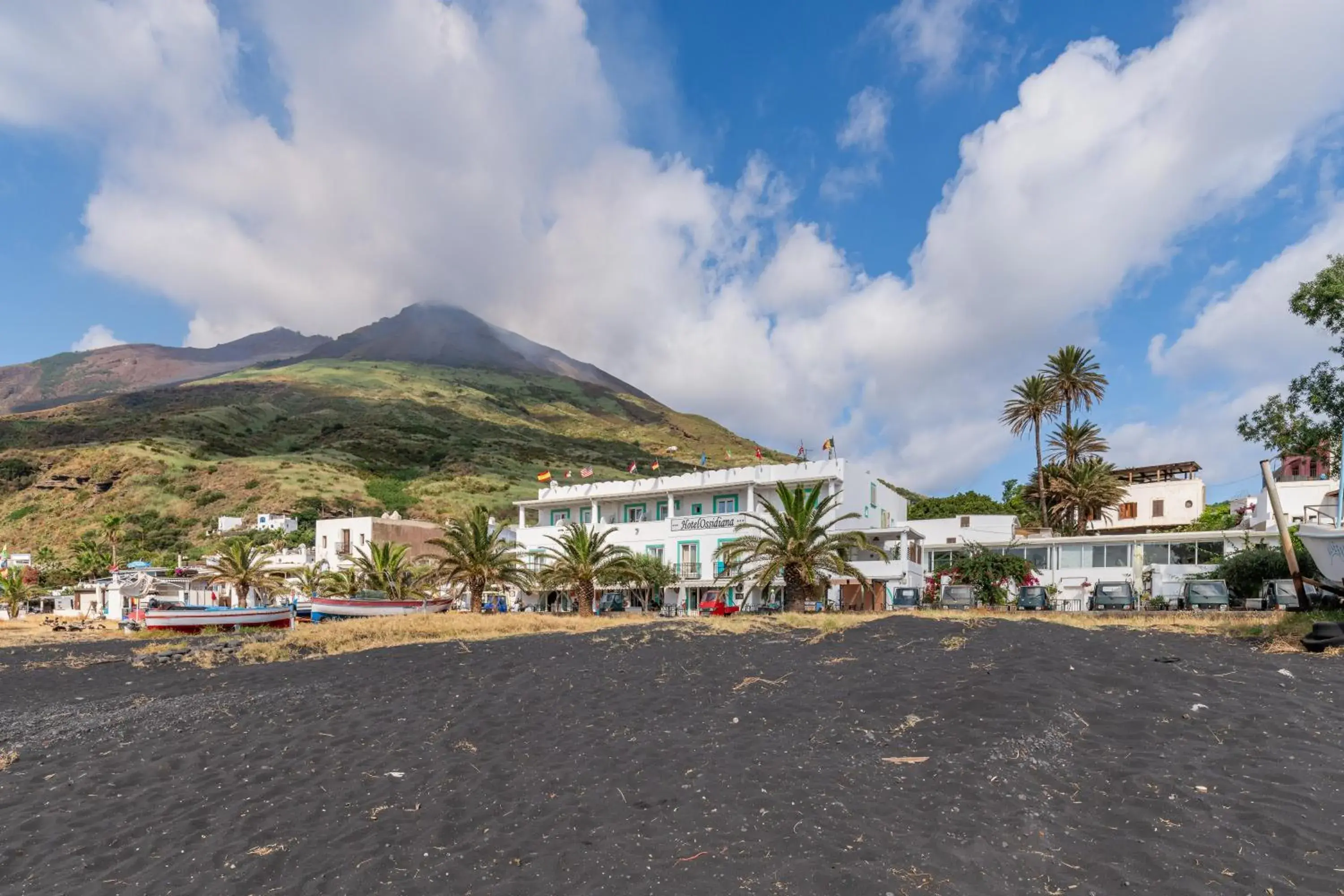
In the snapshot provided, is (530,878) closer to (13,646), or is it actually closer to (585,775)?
(585,775)

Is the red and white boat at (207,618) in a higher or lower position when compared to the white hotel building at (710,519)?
lower

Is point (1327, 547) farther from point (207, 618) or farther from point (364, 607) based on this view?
point (207, 618)

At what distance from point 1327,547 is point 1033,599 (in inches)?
828

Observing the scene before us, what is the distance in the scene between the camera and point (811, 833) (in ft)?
27.6

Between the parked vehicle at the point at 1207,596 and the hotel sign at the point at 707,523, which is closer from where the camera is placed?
the parked vehicle at the point at 1207,596

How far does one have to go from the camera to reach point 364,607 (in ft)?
147

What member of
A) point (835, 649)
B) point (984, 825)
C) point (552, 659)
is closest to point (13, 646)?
point (552, 659)

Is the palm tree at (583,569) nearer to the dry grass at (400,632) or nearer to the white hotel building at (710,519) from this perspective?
the white hotel building at (710,519)

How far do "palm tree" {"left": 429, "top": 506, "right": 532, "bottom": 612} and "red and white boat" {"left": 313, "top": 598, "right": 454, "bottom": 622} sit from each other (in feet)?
7.40

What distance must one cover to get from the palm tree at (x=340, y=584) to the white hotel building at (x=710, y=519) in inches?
455

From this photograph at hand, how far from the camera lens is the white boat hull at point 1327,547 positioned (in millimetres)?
19719

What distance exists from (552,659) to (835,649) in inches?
265

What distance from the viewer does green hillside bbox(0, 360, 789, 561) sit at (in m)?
107

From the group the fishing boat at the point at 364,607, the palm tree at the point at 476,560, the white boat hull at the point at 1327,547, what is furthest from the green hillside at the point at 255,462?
the white boat hull at the point at 1327,547
